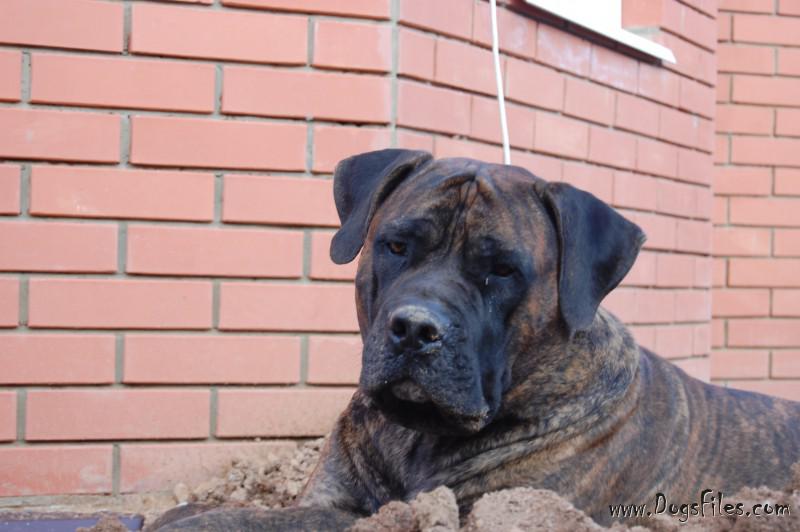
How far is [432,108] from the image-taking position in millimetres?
4418

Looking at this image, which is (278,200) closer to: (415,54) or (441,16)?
(415,54)

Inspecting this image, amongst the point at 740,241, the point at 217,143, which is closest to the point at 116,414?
the point at 217,143

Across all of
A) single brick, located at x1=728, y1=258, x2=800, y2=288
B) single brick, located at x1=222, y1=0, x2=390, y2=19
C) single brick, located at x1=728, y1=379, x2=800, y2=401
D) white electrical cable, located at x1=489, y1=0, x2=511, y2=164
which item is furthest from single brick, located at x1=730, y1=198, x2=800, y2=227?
single brick, located at x1=222, y1=0, x2=390, y2=19

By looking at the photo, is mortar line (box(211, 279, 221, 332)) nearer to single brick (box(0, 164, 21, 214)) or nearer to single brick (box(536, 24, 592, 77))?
single brick (box(0, 164, 21, 214))

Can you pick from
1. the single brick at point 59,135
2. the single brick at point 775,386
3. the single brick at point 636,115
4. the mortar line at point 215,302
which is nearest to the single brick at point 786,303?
the single brick at point 775,386

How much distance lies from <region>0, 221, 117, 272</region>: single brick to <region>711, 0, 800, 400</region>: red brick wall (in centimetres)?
404

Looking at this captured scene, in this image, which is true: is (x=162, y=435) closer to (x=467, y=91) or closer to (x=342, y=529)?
(x=342, y=529)

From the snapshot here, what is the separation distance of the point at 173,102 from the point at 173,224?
44 cm

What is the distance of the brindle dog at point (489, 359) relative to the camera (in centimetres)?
297

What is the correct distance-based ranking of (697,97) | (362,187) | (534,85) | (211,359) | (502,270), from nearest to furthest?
(502,270) → (362,187) → (211,359) → (534,85) → (697,97)

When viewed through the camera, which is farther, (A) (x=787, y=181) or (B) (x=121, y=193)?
(A) (x=787, y=181)

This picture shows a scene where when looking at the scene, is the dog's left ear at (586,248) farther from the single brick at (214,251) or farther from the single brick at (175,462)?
Result: the single brick at (175,462)

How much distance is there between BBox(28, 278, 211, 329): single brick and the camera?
396 cm

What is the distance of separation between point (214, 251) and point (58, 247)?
55 centimetres
